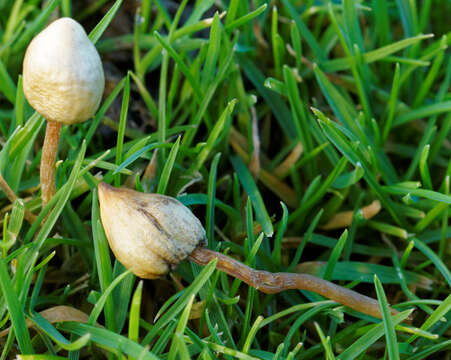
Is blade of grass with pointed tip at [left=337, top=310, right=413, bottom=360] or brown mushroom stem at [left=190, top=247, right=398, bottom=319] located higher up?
brown mushroom stem at [left=190, top=247, right=398, bottom=319]

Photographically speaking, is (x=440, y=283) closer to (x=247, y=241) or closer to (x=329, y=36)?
(x=247, y=241)

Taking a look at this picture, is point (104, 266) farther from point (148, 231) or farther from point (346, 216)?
point (346, 216)

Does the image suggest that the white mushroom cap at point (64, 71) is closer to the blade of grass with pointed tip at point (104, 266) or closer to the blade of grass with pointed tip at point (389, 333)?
the blade of grass with pointed tip at point (104, 266)

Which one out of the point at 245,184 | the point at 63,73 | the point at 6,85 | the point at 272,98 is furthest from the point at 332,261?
the point at 6,85

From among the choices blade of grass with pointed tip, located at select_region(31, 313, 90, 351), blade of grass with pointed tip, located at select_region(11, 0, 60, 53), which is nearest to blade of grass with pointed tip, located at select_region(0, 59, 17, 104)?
blade of grass with pointed tip, located at select_region(11, 0, 60, 53)

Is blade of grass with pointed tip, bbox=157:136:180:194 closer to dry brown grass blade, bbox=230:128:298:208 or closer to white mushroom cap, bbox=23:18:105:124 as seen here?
white mushroom cap, bbox=23:18:105:124

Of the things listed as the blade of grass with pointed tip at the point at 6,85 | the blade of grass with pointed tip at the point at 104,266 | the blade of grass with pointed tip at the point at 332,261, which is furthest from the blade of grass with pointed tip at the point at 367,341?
the blade of grass with pointed tip at the point at 6,85
